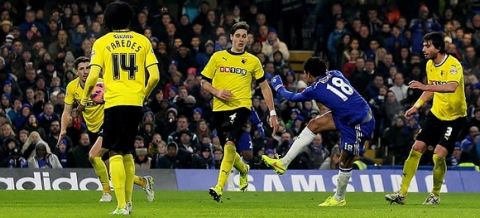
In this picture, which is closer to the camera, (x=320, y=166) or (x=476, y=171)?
(x=476, y=171)

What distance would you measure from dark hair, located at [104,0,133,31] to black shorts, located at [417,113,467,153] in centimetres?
649

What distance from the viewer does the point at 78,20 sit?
3384 cm

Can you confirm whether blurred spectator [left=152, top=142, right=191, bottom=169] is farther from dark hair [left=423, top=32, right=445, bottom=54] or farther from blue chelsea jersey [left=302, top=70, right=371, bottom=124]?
blue chelsea jersey [left=302, top=70, right=371, bottom=124]

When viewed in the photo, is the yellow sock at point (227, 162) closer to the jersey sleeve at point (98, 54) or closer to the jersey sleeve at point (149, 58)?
the jersey sleeve at point (149, 58)

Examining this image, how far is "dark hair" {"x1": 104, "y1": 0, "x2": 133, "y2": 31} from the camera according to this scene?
17.3 m

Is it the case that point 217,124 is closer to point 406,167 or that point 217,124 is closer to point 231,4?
point 406,167

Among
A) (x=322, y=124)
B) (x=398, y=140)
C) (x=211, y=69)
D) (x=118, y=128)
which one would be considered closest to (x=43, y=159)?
(x=211, y=69)

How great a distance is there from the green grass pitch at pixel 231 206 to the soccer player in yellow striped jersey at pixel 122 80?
32.0 inches

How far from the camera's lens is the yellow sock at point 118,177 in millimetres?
17047

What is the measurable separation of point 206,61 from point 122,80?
1698cm

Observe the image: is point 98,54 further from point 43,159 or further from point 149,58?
point 43,159

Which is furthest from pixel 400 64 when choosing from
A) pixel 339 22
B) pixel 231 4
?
pixel 231 4

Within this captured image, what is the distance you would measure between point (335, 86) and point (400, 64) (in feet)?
52.2

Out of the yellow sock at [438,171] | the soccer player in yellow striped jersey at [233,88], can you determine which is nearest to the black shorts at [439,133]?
the yellow sock at [438,171]
